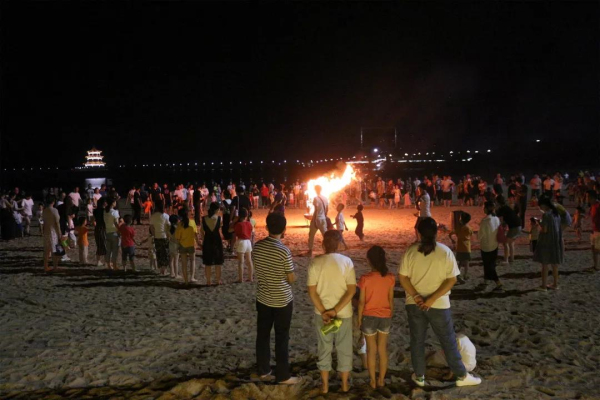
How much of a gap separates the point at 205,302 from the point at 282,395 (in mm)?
4175

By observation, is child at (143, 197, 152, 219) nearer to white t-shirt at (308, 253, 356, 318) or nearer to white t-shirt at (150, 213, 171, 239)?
white t-shirt at (150, 213, 171, 239)

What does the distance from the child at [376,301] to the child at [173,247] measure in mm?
6665

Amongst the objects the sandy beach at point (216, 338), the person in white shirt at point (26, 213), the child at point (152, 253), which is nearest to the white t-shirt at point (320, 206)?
the sandy beach at point (216, 338)

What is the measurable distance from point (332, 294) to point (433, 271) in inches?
40.2

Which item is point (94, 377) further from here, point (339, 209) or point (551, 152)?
point (551, 152)

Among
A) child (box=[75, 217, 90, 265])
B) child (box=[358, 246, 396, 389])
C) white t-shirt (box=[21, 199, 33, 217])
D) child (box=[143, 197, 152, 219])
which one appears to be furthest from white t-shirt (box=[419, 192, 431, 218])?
child (box=[143, 197, 152, 219])

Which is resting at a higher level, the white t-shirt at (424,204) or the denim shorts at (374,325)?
the white t-shirt at (424,204)

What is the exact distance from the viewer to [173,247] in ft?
36.3

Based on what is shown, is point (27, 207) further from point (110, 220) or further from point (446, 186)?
point (446, 186)

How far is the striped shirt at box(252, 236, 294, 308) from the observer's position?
5.21 meters

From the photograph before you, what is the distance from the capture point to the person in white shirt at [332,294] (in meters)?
4.89

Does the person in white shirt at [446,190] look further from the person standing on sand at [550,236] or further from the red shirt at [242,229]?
the red shirt at [242,229]

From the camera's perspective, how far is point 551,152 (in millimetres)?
95312

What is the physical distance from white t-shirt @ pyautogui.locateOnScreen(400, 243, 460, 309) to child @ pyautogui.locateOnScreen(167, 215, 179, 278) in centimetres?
698
